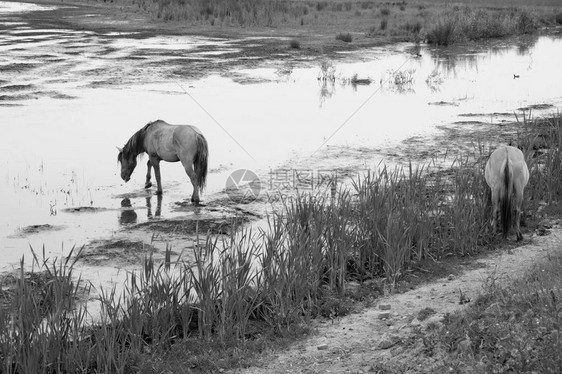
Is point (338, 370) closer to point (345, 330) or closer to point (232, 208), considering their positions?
point (345, 330)

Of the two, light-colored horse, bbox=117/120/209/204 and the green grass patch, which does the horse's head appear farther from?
the green grass patch

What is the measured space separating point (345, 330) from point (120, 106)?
11.8 meters

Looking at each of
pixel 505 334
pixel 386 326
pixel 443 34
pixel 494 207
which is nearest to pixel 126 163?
pixel 494 207

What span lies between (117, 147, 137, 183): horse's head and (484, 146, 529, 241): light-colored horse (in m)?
5.23

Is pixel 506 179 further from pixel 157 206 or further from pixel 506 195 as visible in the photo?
pixel 157 206

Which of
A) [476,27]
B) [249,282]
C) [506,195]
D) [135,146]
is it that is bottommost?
[249,282]

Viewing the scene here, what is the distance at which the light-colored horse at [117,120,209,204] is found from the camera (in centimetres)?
1138

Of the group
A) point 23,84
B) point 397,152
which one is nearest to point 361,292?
point 397,152

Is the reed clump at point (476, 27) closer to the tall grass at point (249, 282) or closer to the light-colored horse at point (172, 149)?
the light-colored horse at point (172, 149)

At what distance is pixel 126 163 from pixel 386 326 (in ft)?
20.1

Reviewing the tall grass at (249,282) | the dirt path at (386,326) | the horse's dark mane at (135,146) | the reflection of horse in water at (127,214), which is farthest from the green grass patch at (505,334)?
the horse's dark mane at (135,146)

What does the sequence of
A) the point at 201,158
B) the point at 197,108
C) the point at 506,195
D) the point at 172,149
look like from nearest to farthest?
the point at 506,195 → the point at 201,158 → the point at 172,149 → the point at 197,108

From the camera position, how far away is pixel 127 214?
1098 cm

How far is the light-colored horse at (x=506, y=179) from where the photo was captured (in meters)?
8.86
